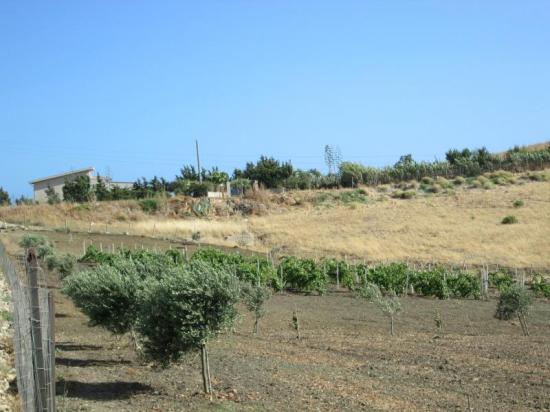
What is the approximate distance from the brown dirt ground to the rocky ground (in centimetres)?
89

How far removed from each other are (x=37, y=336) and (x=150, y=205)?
2969 inches

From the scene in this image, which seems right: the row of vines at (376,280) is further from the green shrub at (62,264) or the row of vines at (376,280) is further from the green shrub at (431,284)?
the green shrub at (62,264)

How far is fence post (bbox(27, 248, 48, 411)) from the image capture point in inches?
311

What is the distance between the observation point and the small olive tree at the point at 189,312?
12.5 m

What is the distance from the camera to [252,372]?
48.7ft

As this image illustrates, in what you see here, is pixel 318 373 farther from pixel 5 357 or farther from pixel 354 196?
pixel 354 196

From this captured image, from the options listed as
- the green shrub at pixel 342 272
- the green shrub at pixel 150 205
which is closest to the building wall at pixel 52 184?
the green shrub at pixel 150 205

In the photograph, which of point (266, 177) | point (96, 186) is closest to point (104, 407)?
point (96, 186)

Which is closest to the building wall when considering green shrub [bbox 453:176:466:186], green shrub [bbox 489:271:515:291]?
green shrub [bbox 453:176:466:186]

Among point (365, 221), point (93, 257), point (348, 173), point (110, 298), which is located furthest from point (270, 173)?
point (110, 298)

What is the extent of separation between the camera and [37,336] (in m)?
8.00

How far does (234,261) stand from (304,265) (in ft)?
15.0

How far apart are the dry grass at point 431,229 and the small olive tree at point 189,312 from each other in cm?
4552

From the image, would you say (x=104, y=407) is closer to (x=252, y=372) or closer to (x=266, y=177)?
(x=252, y=372)
